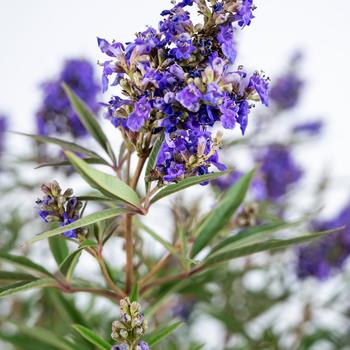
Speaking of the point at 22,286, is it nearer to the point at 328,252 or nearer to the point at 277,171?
the point at 328,252

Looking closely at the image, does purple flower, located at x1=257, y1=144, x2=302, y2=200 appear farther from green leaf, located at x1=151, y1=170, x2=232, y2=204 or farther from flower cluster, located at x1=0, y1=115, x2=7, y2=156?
green leaf, located at x1=151, y1=170, x2=232, y2=204

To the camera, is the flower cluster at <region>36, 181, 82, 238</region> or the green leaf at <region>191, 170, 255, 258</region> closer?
the flower cluster at <region>36, 181, 82, 238</region>

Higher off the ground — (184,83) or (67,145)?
(67,145)

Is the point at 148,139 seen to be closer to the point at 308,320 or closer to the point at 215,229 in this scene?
the point at 215,229

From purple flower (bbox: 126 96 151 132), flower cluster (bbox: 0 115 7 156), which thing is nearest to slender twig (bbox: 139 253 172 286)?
purple flower (bbox: 126 96 151 132)

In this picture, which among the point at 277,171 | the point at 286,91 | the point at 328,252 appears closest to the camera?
the point at 328,252

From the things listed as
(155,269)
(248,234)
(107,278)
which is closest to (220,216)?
(248,234)

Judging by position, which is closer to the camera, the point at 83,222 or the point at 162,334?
the point at 83,222
